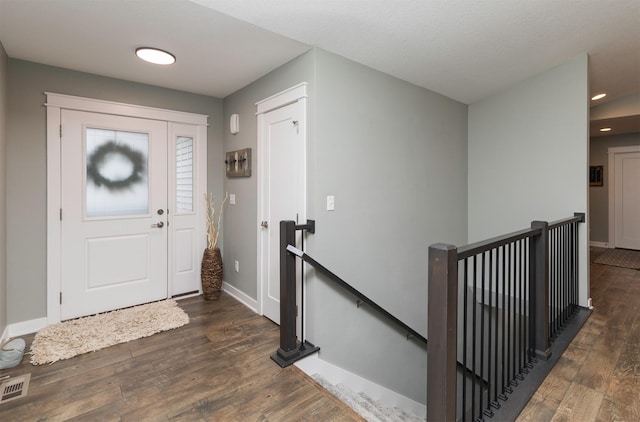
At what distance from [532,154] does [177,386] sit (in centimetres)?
420

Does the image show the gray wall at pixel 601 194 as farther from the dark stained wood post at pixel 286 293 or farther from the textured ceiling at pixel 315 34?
the dark stained wood post at pixel 286 293

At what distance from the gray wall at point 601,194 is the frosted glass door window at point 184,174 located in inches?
299

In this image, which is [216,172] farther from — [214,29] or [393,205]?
[393,205]

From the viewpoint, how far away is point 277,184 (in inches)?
120

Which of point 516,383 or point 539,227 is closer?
point 516,383

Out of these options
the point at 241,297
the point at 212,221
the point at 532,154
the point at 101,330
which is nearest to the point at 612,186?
the point at 532,154

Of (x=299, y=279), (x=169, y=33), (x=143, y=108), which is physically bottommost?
(x=299, y=279)

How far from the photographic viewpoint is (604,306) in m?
3.41

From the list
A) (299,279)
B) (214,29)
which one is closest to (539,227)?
(299,279)

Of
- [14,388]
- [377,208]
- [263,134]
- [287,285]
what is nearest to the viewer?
[14,388]

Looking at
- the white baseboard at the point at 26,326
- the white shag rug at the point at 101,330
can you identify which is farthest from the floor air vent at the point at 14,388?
the white baseboard at the point at 26,326

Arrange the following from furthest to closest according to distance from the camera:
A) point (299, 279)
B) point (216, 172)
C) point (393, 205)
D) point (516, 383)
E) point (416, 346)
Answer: point (216, 172)
point (416, 346)
point (393, 205)
point (299, 279)
point (516, 383)

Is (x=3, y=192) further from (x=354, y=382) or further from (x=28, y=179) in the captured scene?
(x=354, y=382)

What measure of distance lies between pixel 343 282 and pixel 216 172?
2294mm
